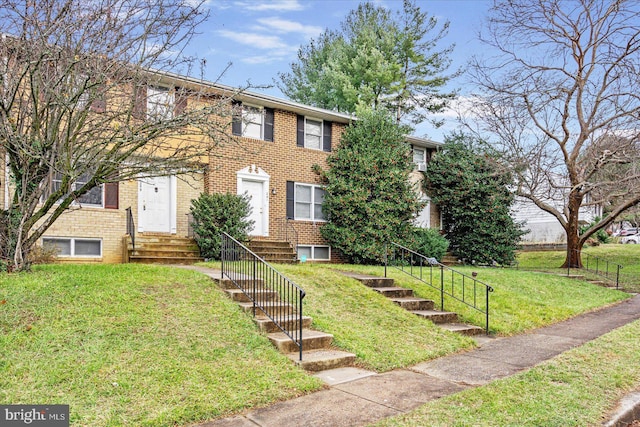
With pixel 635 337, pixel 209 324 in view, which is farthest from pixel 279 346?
pixel 635 337

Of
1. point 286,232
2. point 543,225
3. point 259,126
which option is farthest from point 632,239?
point 259,126

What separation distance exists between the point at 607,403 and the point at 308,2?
37.6ft

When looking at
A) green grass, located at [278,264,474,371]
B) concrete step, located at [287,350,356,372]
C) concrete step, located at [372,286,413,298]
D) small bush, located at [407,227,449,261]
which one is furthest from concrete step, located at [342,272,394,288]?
small bush, located at [407,227,449,261]

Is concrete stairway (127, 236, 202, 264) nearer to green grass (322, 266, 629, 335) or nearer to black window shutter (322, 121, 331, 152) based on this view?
green grass (322, 266, 629, 335)

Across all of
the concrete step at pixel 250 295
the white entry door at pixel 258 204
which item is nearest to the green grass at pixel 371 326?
the concrete step at pixel 250 295

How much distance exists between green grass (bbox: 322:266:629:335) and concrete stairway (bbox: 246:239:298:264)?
2782 millimetres

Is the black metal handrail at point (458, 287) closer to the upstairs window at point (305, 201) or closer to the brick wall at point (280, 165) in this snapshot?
the upstairs window at point (305, 201)

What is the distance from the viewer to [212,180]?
562 inches

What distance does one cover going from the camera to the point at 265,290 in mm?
8164

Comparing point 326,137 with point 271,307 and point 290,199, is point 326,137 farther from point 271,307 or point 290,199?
point 271,307

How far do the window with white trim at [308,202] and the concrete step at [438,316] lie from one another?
7693mm

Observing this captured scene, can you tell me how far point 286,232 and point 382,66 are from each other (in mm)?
14238

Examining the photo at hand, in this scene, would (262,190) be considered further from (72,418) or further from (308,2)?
(72,418)

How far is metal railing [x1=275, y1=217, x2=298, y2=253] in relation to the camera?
15.8 m
